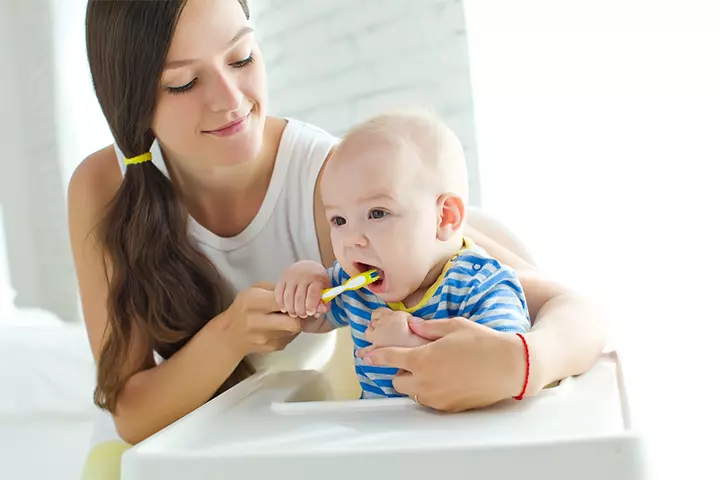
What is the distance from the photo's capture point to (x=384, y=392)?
0.95 metres

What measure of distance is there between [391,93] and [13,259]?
4.47 feet

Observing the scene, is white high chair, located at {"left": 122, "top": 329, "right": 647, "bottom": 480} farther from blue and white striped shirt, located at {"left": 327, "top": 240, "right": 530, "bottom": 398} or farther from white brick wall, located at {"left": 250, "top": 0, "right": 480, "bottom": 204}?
white brick wall, located at {"left": 250, "top": 0, "right": 480, "bottom": 204}

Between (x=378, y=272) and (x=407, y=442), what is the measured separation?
0.27m

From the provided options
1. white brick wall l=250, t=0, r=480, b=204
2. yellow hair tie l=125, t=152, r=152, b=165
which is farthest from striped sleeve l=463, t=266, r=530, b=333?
white brick wall l=250, t=0, r=480, b=204

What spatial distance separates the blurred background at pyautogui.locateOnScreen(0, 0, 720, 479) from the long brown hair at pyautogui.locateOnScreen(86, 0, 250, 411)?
452 millimetres

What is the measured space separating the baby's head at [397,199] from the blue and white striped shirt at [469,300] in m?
0.02

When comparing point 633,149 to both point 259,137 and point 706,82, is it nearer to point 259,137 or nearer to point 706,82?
point 706,82

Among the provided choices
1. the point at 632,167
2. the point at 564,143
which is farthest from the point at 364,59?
the point at 632,167

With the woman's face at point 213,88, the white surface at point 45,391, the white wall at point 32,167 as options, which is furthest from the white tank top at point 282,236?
the white wall at point 32,167

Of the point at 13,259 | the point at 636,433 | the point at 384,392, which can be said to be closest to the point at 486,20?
the point at 384,392

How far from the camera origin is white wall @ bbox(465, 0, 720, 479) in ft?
4.60

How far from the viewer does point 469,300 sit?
0.90 meters

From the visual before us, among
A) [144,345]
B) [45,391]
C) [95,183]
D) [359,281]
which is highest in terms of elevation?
[95,183]

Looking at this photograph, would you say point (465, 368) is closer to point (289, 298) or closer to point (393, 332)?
point (393, 332)
